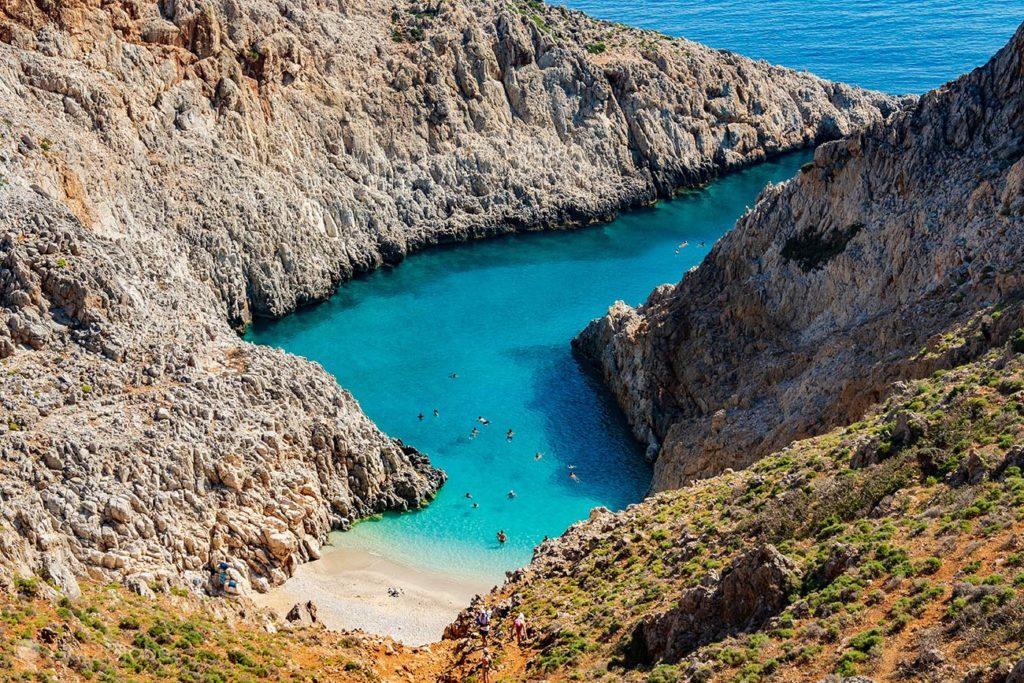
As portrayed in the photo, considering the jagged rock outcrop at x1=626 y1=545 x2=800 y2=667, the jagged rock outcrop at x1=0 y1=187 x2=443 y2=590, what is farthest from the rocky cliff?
the jagged rock outcrop at x1=626 y1=545 x2=800 y2=667

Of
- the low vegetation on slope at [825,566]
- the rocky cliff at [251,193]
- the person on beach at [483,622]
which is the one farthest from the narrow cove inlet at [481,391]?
the low vegetation on slope at [825,566]

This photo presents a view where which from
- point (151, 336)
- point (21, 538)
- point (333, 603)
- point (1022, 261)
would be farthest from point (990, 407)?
point (151, 336)

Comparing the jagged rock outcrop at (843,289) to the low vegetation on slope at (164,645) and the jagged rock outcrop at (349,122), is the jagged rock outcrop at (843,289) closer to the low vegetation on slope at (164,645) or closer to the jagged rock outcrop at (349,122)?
the low vegetation on slope at (164,645)

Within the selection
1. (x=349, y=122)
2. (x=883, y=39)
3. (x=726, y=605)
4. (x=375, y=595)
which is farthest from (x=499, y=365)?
(x=883, y=39)

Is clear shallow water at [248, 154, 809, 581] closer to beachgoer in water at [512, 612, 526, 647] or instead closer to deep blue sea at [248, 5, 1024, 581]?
deep blue sea at [248, 5, 1024, 581]

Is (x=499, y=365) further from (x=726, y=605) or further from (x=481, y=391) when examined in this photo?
(x=726, y=605)

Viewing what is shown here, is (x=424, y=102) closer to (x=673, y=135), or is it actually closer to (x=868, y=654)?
(x=673, y=135)
